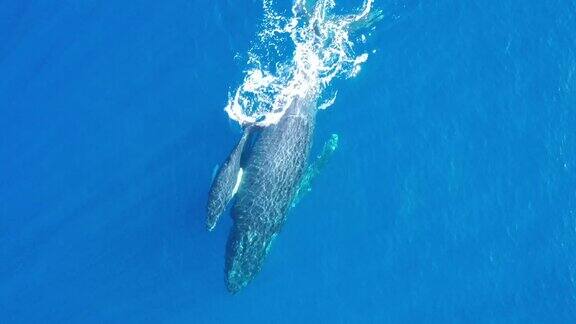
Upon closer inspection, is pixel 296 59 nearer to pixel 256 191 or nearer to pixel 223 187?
pixel 256 191

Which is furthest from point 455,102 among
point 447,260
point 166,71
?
point 166,71

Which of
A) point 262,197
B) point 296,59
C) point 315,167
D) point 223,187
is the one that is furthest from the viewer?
point 296,59

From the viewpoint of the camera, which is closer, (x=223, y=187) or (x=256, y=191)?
(x=223, y=187)

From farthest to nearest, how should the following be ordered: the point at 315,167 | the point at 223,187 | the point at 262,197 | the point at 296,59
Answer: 1. the point at 296,59
2. the point at 315,167
3. the point at 262,197
4. the point at 223,187

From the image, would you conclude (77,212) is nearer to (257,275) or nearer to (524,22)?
(257,275)

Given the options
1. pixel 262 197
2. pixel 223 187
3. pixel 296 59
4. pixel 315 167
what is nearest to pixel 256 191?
pixel 262 197

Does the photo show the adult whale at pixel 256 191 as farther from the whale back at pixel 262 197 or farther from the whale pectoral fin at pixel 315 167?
the whale pectoral fin at pixel 315 167

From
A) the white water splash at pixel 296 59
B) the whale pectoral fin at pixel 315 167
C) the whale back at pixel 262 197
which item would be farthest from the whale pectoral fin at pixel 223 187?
the white water splash at pixel 296 59
